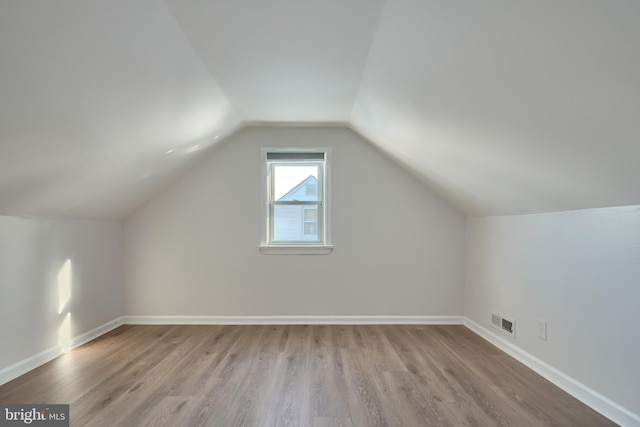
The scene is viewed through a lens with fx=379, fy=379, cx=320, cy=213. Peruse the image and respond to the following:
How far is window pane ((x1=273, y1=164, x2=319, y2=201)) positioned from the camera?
453 cm

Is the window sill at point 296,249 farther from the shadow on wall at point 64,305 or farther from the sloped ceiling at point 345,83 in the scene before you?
the shadow on wall at point 64,305

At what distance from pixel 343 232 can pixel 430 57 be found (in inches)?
103

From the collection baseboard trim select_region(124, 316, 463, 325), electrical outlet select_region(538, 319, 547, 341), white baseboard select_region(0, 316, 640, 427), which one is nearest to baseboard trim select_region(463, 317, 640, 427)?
white baseboard select_region(0, 316, 640, 427)

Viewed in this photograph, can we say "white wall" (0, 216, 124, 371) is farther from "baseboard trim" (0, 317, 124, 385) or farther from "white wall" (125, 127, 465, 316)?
"white wall" (125, 127, 465, 316)

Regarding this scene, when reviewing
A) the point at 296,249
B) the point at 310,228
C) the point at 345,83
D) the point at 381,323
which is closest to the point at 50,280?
the point at 296,249

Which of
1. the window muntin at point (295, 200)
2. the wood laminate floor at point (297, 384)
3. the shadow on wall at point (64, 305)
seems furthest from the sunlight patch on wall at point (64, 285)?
the window muntin at point (295, 200)

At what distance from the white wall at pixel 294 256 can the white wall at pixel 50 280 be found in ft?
1.15

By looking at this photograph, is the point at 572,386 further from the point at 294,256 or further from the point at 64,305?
the point at 64,305

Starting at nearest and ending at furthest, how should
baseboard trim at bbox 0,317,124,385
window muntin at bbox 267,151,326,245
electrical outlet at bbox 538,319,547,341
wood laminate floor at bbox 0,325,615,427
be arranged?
wood laminate floor at bbox 0,325,615,427 → baseboard trim at bbox 0,317,124,385 → electrical outlet at bbox 538,319,547,341 → window muntin at bbox 267,151,326,245

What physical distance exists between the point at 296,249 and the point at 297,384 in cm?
183

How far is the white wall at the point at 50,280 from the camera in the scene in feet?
9.07

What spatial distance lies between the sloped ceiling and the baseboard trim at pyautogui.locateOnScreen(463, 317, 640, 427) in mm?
1165

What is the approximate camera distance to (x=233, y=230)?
171 inches

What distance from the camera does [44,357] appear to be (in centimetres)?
307
